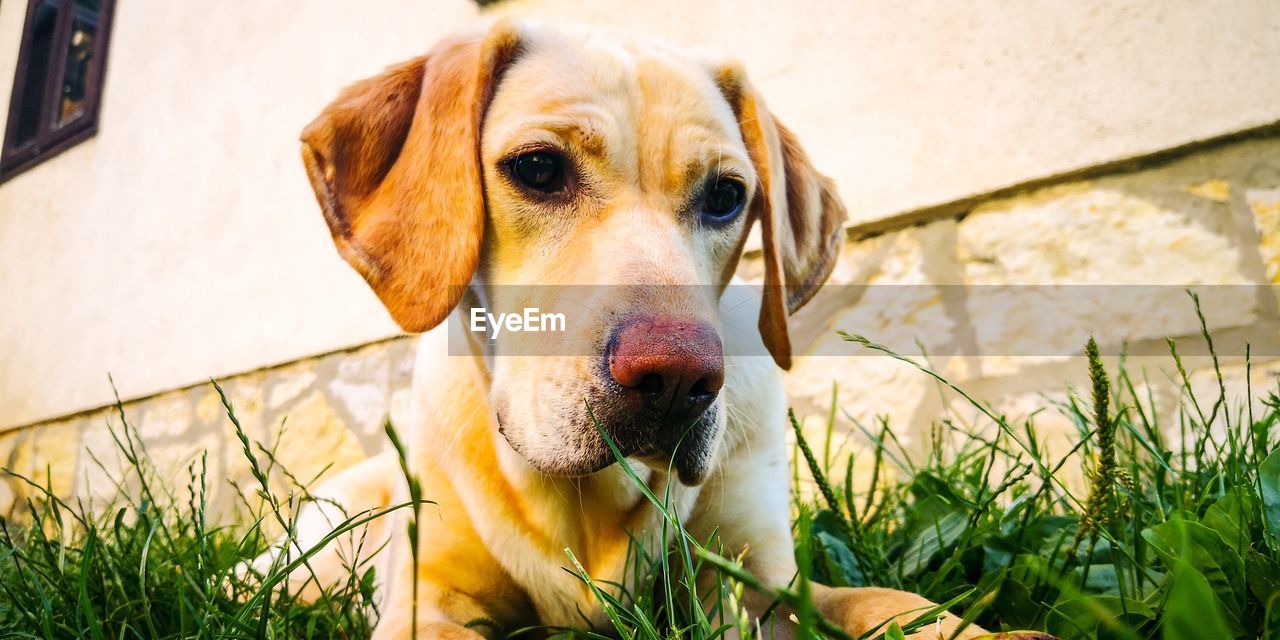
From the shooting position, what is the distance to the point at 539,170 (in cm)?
136

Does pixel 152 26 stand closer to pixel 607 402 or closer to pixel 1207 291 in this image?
pixel 607 402

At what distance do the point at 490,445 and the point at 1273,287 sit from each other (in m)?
2.43

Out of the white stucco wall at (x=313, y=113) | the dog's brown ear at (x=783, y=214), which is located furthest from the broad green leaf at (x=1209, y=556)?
the white stucco wall at (x=313, y=113)

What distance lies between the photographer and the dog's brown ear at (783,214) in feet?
4.97

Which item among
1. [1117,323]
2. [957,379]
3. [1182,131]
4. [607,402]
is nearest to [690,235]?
[607,402]

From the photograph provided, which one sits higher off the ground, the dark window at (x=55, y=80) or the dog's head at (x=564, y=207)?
the dark window at (x=55, y=80)

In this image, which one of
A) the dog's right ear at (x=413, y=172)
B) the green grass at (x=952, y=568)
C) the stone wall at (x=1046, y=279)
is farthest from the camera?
the stone wall at (x=1046, y=279)

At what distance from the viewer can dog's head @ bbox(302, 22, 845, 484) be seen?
112 centimetres

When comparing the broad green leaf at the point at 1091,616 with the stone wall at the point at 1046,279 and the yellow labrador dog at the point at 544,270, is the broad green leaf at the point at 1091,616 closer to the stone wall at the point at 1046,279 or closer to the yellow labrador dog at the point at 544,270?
the yellow labrador dog at the point at 544,270

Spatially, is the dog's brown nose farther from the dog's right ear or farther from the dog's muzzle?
the dog's right ear

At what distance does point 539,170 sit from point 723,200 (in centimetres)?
39

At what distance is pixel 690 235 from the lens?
1417 mm
